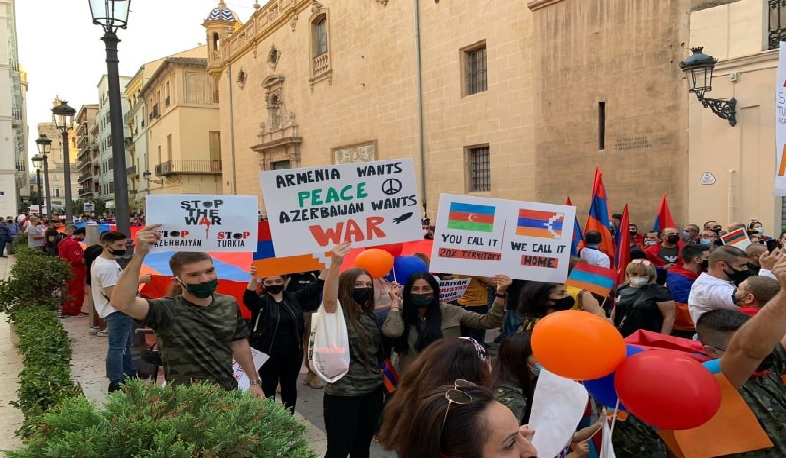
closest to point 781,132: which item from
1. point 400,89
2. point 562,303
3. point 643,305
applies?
point 643,305

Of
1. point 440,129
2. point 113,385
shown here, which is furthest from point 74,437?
point 440,129

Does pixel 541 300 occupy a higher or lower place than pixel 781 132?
lower

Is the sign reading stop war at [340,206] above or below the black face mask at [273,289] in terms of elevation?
above

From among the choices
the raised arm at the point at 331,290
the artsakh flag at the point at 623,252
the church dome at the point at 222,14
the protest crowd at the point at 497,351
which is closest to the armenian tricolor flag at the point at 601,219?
the artsakh flag at the point at 623,252

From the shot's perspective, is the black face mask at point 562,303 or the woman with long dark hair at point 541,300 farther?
the black face mask at point 562,303

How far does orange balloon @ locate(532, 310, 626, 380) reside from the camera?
2.45 m

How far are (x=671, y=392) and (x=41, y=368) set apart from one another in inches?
191

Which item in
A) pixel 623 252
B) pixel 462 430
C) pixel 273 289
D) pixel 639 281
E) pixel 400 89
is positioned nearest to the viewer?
pixel 462 430

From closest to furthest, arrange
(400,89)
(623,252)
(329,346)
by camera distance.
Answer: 1. (329,346)
2. (623,252)
3. (400,89)

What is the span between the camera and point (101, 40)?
7.41 metres

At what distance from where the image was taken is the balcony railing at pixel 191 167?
4428 centimetres

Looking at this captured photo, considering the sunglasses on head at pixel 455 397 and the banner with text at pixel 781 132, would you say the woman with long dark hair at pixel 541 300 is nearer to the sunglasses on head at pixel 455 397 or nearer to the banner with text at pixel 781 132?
the banner with text at pixel 781 132

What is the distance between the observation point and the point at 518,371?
9.97 ft

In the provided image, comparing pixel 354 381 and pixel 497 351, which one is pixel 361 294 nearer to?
pixel 354 381
